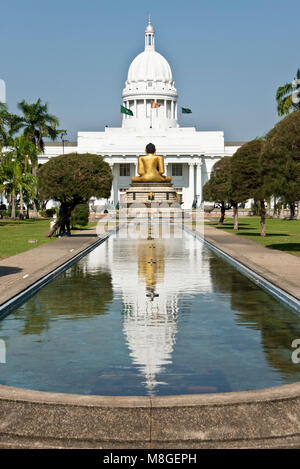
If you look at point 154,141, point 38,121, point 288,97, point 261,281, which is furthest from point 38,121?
point 261,281

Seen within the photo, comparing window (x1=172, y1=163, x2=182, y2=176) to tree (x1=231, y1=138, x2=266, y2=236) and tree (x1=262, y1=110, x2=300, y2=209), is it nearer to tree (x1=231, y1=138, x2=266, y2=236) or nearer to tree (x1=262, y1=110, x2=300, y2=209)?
tree (x1=231, y1=138, x2=266, y2=236)

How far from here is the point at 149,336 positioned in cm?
1009

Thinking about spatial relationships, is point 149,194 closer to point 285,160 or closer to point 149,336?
point 285,160

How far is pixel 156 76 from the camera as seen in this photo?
127 meters

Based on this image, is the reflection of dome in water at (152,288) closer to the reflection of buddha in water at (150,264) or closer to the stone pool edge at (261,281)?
the reflection of buddha in water at (150,264)

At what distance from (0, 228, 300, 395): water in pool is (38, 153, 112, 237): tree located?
55.1 ft

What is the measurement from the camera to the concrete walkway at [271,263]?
15.6m

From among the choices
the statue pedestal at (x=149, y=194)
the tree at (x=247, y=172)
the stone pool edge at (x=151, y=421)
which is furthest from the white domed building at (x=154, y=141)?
the stone pool edge at (x=151, y=421)

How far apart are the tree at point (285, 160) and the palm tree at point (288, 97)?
3548cm

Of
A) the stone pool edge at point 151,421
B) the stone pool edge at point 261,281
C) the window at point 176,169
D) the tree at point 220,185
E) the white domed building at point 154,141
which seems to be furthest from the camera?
the window at point 176,169

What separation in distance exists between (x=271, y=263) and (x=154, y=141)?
9576 cm

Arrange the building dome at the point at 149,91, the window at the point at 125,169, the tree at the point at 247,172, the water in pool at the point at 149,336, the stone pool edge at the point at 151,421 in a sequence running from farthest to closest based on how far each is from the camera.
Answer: the building dome at the point at 149,91 < the window at the point at 125,169 < the tree at the point at 247,172 < the water in pool at the point at 149,336 < the stone pool edge at the point at 151,421
